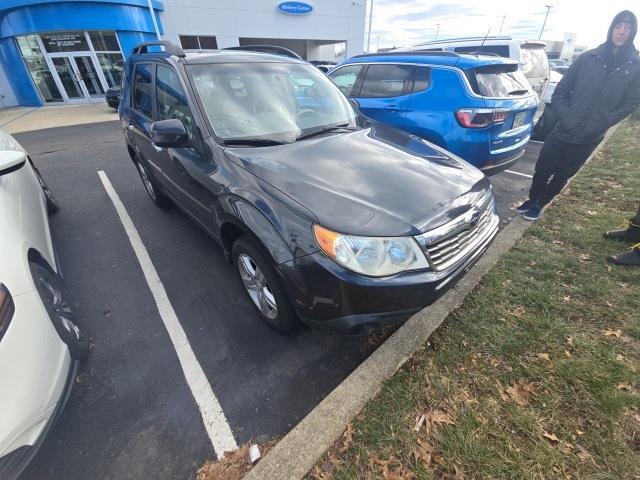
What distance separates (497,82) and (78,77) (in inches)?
811

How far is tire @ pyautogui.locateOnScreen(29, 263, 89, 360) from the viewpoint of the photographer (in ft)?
5.67

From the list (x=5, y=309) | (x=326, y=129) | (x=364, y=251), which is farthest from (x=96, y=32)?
(x=364, y=251)

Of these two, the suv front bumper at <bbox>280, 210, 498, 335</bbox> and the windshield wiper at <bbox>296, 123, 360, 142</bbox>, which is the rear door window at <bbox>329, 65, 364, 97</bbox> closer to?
the windshield wiper at <bbox>296, 123, 360, 142</bbox>

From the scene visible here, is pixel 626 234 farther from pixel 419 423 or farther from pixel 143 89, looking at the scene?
pixel 143 89

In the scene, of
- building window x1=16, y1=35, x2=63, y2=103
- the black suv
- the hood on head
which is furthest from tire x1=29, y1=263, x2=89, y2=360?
building window x1=16, y1=35, x2=63, y2=103

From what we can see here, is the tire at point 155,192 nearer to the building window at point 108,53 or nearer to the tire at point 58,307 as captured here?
the tire at point 58,307

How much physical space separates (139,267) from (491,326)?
327cm

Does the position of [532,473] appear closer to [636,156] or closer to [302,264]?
[302,264]

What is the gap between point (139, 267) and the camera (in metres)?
3.26

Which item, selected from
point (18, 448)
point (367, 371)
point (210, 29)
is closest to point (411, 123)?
point (367, 371)

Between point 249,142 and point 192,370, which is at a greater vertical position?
point 249,142

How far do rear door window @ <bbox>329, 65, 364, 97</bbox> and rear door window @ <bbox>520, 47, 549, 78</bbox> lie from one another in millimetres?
3516

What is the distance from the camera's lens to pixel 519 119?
12.9ft

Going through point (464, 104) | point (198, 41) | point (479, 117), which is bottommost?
point (198, 41)
